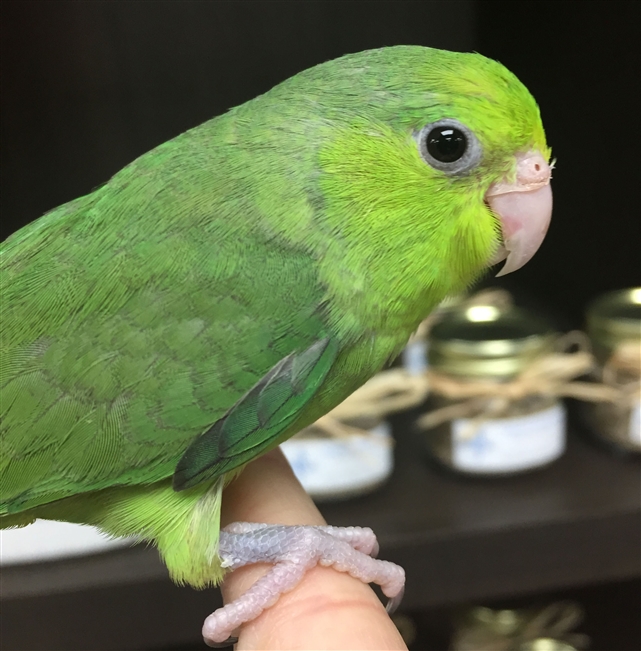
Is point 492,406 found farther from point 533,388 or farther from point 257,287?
point 257,287

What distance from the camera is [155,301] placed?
625 millimetres

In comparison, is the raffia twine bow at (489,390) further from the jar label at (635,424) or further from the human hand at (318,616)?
the human hand at (318,616)

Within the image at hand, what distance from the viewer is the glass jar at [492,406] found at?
1138 millimetres

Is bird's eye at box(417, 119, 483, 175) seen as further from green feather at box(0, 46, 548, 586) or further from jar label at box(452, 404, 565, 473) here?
jar label at box(452, 404, 565, 473)

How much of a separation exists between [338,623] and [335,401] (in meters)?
0.22

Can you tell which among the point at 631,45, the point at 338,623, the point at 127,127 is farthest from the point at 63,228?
the point at 631,45

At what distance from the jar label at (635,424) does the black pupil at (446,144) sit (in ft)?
2.56

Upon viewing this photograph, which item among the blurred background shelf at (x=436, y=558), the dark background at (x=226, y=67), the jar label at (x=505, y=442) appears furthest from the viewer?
the dark background at (x=226, y=67)

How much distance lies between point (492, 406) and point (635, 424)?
0.28 m

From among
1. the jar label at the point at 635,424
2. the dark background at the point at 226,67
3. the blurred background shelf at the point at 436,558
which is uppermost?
the dark background at the point at 226,67

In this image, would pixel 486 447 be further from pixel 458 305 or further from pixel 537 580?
pixel 458 305

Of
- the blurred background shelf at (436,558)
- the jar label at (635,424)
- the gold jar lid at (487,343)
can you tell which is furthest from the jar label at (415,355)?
the jar label at (635,424)

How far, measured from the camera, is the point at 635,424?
118 cm

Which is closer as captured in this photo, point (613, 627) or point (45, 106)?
point (45, 106)
